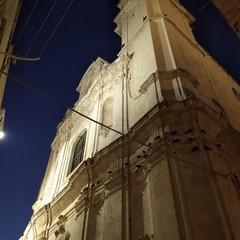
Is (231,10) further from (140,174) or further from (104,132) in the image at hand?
(104,132)

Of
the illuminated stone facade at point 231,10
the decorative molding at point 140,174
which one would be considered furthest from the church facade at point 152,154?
the illuminated stone facade at point 231,10

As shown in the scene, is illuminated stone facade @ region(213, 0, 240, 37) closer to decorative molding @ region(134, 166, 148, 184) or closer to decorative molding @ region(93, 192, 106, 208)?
decorative molding @ region(134, 166, 148, 184)

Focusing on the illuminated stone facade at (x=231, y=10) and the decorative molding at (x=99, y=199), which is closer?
the illuminated stone facade at (x=231, y=10)

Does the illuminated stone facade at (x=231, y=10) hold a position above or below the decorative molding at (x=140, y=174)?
above

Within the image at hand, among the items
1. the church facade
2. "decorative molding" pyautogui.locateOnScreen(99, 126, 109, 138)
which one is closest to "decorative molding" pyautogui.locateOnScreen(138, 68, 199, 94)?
the church facade

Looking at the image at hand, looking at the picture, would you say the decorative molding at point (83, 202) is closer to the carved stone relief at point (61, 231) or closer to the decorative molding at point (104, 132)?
the carved stone relief at point (61, 231)

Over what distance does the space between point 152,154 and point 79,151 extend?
7.48 m

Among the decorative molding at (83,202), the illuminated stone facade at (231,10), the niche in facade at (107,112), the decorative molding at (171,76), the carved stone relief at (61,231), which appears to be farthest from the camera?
the niche in facade at (107,112)

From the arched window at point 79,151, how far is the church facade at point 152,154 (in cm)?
8

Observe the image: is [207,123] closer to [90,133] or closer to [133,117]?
[133,117]

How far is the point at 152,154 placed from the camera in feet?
32.5

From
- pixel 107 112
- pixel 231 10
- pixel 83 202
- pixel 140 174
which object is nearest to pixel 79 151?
pixel 107 112

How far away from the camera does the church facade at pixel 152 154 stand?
8125 millimetres

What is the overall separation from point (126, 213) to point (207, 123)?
4.08 meters
